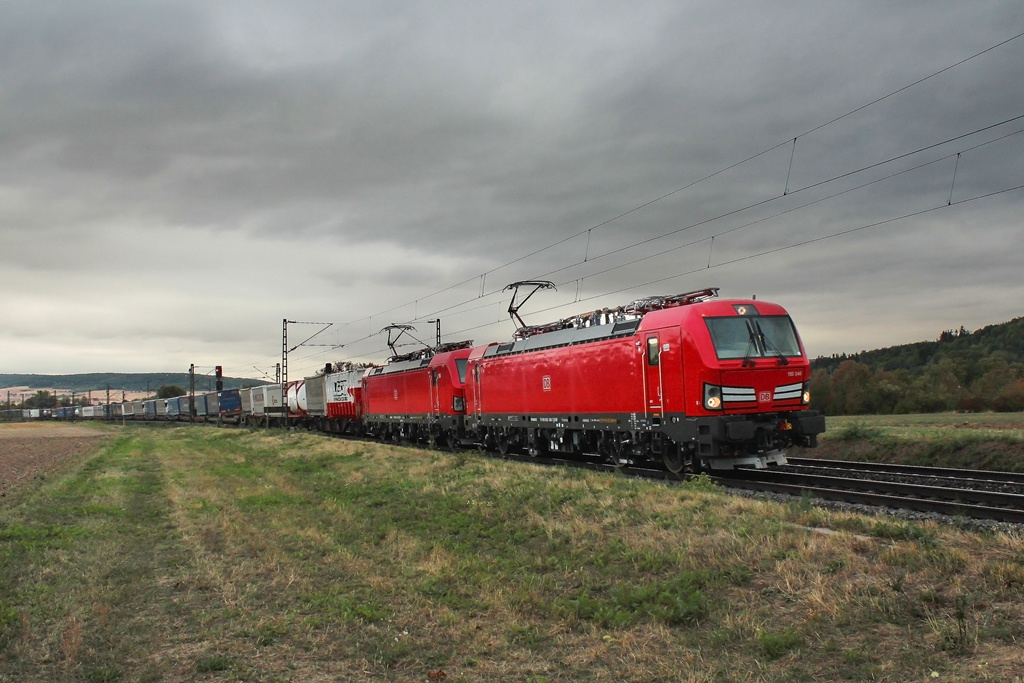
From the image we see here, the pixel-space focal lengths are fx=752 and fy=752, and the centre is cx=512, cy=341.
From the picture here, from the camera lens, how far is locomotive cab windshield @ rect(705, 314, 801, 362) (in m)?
15.9

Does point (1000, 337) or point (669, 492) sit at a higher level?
point (1000, 337)

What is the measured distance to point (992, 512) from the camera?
1119 centimetres

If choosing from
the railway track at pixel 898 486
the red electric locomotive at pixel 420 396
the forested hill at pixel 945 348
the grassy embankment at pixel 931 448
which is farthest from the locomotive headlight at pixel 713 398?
the forested hill at pixel 945 348

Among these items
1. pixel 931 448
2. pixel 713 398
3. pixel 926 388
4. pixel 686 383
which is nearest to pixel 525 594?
pixel 713 398

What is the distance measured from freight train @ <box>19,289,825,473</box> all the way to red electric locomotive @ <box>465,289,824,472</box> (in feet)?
0.09

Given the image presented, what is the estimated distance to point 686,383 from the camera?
16250mm

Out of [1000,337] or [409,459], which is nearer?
[409,459]

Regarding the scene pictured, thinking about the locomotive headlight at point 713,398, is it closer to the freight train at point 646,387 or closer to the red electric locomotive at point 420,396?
the freight train at point 646,387

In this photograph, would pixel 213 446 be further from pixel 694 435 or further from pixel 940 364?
pixel 940 364

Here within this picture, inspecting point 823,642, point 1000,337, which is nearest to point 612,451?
point 823,642

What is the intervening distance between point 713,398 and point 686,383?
786 millimetres

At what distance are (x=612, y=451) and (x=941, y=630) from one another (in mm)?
14232

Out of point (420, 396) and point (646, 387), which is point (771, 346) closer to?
point (646, 387)

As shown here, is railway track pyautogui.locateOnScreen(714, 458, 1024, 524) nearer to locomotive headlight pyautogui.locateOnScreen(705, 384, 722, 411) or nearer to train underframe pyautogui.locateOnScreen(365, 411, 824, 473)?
train underframe pyautogui.locateOnScreen(365, 411, 824, 473)
